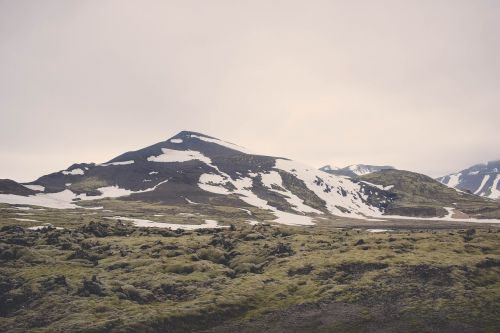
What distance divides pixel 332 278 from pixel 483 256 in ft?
75.2

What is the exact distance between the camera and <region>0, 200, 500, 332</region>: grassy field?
44719mm

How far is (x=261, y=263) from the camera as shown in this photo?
70000mm

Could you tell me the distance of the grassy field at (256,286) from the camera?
44719 millimetres

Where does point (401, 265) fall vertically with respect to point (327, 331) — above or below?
above

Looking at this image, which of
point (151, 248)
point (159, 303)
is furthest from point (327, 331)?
point (151, 248)

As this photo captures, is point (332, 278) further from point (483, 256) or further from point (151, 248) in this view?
point (151, 248)

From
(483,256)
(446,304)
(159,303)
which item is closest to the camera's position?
(446,304)

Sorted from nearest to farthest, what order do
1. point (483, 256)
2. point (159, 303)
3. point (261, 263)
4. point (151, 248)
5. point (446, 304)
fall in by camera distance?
point (446, 304) → point (159, 303) → point (483, 256) → point (261, 263) → point (151, 248)

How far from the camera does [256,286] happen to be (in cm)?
5656

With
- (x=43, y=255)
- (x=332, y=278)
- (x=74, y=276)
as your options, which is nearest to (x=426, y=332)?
(x=332, y=278)

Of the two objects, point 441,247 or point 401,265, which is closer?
point 401,265

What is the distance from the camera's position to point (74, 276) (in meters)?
61.2

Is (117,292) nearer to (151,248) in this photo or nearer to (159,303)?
(159,303)

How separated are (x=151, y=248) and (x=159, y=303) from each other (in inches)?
1167
